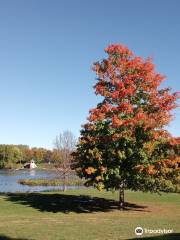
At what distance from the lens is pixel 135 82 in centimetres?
3384

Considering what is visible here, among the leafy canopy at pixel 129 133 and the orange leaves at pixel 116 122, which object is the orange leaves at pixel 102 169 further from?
the orange leaves at pixel 116 122

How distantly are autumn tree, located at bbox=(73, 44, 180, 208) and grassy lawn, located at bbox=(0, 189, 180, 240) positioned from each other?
8.68 feet

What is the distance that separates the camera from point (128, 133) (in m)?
31.8

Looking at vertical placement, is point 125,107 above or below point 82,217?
above

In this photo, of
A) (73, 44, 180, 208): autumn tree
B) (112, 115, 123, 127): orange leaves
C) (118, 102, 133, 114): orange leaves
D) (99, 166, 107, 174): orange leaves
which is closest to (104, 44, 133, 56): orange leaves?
(73, 44, 180, 208): autumn tree

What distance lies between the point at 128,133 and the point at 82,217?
7133 mm

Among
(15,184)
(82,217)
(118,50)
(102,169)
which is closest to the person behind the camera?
(82,217)

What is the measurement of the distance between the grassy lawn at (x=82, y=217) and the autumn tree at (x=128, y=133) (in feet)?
8.68

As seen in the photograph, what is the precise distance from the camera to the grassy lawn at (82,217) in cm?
2103

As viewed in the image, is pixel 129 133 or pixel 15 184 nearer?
pixel 129 133

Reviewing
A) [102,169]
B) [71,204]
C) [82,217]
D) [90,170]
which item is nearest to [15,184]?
[71,204]

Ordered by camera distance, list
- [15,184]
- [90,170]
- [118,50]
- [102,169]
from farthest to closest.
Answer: [15,184] → [118,50] → [90,170] → [102,169]

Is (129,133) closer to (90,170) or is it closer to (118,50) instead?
(90,170)

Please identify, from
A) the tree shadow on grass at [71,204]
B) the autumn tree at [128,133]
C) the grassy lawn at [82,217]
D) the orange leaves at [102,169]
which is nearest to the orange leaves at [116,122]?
the autumn tree at [128,133]
